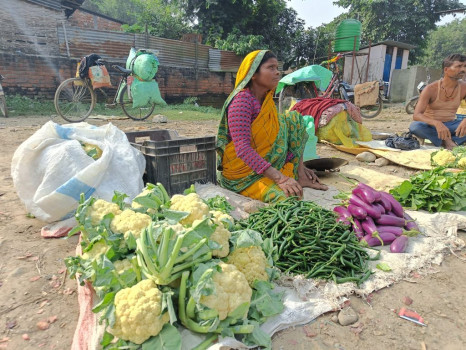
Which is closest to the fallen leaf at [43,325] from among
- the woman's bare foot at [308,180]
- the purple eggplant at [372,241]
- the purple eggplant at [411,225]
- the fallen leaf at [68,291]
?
the fallen leaf at [68,291]

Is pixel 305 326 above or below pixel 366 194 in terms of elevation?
below

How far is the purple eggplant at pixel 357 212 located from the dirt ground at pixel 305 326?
21.4 inches

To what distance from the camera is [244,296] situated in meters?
1.50

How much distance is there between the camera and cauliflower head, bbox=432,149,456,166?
416cm

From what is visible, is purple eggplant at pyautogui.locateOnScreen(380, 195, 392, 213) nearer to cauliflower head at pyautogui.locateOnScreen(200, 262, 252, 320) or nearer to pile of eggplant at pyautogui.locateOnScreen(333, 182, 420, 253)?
pile of eggplant at pyautogui.locateOnScreen(333, 182, 420, 253)

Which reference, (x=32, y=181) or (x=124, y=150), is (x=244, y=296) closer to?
(x=124, y=150)

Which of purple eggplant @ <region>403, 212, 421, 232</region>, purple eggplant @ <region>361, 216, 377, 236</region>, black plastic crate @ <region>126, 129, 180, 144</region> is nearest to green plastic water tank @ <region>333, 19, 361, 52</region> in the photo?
black plastic crate @ <region>126, 129, 180, 144</region>

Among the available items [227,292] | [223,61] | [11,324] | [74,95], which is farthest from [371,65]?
[11,324]

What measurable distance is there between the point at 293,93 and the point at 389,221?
19.5ft

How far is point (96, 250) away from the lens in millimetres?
1715

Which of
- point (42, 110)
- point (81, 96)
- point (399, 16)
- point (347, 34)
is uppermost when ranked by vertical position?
point (399, 16)

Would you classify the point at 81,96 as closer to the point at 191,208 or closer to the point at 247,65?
the point at 247,65

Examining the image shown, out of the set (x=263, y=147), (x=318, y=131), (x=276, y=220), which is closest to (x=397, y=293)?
(x=276, y=220)

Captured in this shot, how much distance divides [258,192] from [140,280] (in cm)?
172
